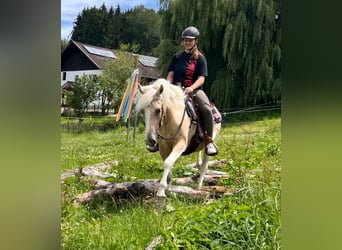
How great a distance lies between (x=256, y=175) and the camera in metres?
2.46

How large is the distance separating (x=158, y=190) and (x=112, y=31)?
3.05 feet

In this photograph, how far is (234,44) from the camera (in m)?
2.53

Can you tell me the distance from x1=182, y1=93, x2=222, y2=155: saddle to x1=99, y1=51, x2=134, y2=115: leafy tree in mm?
397

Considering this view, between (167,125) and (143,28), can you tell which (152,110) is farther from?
(143,28)

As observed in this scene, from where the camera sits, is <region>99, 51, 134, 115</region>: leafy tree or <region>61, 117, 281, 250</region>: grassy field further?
<region>99, 51, 134, 115</region>: leafy tree

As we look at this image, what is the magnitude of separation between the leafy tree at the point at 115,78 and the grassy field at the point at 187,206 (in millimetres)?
172

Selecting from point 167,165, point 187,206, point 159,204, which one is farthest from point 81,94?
point 187,206

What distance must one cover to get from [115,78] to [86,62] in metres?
0.21

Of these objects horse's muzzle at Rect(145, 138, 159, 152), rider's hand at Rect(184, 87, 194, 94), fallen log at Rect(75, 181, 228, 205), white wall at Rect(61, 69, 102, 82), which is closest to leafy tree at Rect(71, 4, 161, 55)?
white wall at Rect(61, 69, 102, 82)

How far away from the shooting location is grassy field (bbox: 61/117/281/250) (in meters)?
2.41

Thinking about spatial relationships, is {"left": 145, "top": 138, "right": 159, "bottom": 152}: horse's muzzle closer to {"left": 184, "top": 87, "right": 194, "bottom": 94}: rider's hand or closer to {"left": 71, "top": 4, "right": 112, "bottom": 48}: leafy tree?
{"left": 184, "top": 87, "right": 194, "bottom": 94}: rider's hand
